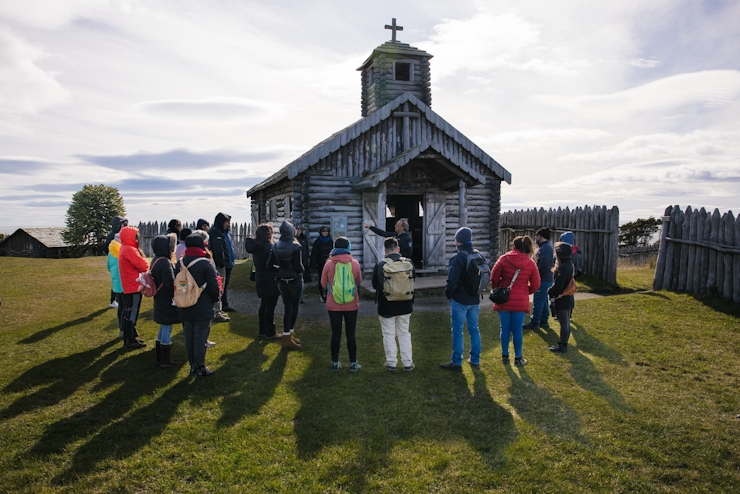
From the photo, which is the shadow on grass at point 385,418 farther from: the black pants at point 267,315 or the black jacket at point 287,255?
the black pants at point 267,315

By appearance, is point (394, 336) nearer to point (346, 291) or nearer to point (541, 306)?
point (346, 291)

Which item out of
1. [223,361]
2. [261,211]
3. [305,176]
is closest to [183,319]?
[223,361]

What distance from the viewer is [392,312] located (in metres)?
6.36

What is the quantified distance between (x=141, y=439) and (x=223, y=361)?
2.39 meters

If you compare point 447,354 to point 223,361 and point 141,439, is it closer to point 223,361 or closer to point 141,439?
point 223,361

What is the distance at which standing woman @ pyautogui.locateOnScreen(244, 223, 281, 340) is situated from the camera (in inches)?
321

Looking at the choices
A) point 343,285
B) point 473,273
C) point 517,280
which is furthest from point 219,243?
point 517,280

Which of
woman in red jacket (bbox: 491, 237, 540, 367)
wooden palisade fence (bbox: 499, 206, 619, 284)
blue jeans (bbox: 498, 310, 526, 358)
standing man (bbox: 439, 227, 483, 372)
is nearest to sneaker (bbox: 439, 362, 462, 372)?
standing man (bbox: 439, 227, 483, 372)

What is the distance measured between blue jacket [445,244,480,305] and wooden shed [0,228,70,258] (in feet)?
107

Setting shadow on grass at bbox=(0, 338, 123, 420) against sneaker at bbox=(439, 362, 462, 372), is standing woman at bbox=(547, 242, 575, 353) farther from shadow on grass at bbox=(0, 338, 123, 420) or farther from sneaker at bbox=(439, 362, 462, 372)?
shadow on grass at bbox=(0, 338, 123, 420)

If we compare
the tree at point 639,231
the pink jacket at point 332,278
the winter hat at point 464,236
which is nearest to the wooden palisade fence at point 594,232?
the winter hat at point 464,236

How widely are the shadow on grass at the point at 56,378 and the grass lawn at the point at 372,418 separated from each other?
0.03 metres

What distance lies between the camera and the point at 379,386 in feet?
20.5

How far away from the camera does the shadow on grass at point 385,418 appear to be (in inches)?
176
